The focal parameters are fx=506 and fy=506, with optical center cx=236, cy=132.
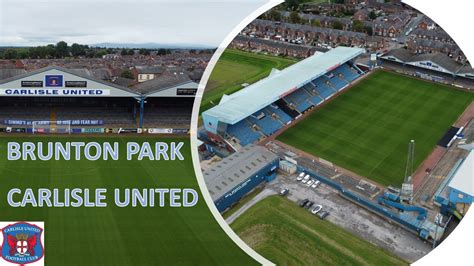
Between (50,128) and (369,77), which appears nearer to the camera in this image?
(50,128)

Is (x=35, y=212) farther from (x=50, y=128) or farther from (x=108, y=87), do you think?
(x=108, y=87)

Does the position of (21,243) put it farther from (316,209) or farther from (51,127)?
(316,209)

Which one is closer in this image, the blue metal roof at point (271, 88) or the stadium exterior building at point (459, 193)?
the stadium exterior building at point (459, 193)

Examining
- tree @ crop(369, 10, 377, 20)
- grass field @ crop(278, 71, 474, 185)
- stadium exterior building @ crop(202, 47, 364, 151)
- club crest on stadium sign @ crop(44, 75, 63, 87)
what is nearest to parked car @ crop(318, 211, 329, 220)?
grass field @ crop(278, 71, 474, 185)

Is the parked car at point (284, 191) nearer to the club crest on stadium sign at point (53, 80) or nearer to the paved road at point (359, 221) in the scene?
the paved road at point (359, 221)

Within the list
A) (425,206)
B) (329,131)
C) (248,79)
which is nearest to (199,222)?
(425,206)

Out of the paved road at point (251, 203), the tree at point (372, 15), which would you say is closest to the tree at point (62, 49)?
the paved road at point (251, 203)

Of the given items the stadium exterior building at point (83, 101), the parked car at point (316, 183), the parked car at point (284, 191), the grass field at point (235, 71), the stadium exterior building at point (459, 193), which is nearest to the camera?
the stadium exterior building at point (83, 101)
